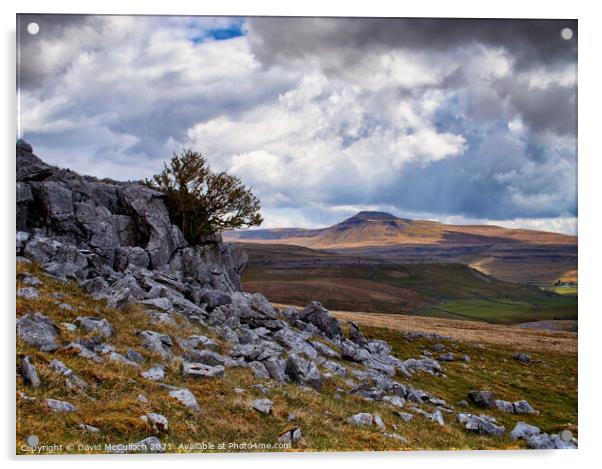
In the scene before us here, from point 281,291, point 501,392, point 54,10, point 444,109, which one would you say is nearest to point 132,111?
point 54,10

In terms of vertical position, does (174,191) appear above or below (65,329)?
above

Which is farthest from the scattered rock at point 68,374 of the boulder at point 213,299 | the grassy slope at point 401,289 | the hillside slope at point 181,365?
the grassy slope at point 401,289

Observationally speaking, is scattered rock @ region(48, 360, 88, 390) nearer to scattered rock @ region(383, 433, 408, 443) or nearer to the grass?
scattered rock @ region(383, 433, 408, 443)

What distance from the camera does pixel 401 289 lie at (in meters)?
144

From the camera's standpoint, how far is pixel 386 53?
18.8 meters

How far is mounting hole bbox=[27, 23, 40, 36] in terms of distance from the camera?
16.9 meters

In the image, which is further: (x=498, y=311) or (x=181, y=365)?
(x=498, y=311)

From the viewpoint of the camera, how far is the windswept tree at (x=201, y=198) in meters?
29.9

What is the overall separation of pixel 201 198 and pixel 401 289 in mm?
120257

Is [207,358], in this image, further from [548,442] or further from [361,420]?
[548,442]

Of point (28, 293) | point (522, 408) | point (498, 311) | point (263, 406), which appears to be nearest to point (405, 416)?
point (263, 406)

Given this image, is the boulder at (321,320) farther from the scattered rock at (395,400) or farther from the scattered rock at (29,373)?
the scattered rock at (29,373)

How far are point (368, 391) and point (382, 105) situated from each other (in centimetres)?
1175

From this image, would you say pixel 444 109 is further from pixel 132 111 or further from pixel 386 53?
pixel 132 111
